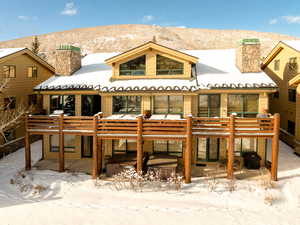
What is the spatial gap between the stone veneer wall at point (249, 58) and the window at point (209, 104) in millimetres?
3791

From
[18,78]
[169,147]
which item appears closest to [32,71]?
[18,78]

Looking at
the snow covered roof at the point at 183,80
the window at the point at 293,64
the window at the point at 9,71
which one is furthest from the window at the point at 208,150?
the window at the point at 9,71

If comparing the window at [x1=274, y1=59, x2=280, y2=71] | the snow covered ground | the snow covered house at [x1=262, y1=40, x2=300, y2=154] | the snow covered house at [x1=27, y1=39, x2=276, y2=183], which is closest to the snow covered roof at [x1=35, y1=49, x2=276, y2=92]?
the snow covered house at [x1=27, y1=39, x2=276, y2=183]

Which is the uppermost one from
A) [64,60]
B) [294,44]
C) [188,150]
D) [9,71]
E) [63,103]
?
[294,44]

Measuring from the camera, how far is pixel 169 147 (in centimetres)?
1731

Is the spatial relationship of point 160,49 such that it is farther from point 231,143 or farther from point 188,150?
point 231,143

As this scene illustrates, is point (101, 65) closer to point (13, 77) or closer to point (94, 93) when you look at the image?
point (94, 93)

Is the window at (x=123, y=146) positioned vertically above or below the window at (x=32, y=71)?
below

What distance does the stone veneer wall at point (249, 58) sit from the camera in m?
18.2

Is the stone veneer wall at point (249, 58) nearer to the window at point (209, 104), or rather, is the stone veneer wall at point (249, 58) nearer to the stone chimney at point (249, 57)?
the stone chimney at point (249, 57)

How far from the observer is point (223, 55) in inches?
863

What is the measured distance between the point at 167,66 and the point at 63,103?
29.4 ft

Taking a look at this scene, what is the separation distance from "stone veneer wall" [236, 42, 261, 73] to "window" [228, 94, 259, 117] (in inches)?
107

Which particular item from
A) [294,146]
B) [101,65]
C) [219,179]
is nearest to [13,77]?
[101,65]
